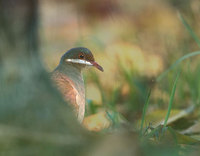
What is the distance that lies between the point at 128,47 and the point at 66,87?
2844 mm

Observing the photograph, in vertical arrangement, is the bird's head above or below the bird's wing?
above

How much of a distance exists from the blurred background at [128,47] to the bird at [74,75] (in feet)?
0.98

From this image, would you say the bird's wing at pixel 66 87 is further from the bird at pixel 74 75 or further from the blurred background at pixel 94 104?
the blurred background at pixel 94 104

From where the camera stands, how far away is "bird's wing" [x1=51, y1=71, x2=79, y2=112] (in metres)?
2.85

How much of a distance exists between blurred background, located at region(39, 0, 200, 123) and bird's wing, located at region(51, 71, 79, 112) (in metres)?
0.37

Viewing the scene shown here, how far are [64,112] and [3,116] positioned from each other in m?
0.22

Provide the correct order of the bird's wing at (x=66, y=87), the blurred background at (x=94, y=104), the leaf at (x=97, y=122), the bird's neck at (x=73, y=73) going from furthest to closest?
the bird's neck at (x=73, y=73)
the bird's wing at (x=66, y=87)
the leaf at (x=97, y=122)
the blurred background at (x=94, y=104)

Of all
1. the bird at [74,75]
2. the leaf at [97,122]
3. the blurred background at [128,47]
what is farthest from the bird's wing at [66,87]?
the blurred background at [128,47]

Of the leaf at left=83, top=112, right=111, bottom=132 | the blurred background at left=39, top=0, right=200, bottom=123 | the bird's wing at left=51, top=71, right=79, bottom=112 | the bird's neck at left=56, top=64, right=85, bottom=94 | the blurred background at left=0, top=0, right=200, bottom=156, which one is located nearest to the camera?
the blurred background at left=0, top=0, right=200, bottom=156

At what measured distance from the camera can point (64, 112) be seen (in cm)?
165

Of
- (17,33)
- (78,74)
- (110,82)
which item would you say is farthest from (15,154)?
(110,82)

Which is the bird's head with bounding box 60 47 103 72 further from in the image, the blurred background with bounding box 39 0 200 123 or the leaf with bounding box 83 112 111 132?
the leaf with bounding box 83 112 111 132

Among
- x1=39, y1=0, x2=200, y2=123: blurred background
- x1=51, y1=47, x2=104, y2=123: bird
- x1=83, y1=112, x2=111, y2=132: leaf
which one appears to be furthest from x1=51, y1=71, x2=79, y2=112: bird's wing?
x1=39, y1=0, x2=200, y2=123: blurred background

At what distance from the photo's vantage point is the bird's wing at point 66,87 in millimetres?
2854
